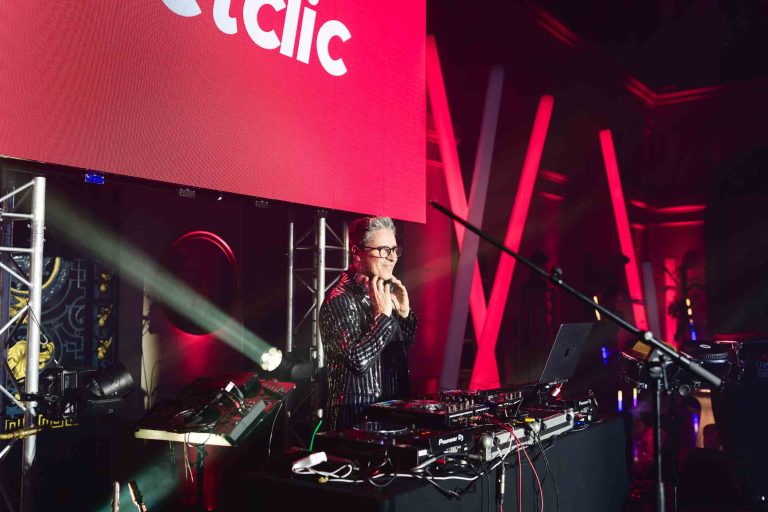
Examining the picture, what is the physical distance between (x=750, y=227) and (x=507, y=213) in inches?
204

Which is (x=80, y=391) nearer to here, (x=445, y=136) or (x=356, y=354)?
(x=356, y=354)

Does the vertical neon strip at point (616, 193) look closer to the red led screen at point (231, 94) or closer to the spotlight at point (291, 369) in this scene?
the red led screen at point (231, 94)

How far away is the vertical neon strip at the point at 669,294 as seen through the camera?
1304 centimetres

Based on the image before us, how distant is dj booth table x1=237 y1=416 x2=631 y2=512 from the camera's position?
1.55 m

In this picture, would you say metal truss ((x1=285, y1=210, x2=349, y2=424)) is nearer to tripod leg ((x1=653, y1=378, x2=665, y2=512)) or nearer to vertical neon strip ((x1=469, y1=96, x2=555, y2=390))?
vertical neon strip ((x1=469, y1=96, x2=555, y2=390))

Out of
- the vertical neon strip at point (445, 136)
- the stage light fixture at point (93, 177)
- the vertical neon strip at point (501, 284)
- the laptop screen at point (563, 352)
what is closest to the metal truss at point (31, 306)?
the stage light fixture at point (93, 177)

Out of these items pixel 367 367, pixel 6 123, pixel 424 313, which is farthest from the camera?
pixel 424 313

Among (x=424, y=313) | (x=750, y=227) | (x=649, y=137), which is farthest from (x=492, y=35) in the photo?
(x=649, y=137)

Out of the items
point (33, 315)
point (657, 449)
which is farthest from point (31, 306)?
point (657, 449)

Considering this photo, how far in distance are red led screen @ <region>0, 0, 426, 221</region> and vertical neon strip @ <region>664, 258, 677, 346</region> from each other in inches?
408

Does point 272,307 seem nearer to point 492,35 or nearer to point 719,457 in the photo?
point 492,35

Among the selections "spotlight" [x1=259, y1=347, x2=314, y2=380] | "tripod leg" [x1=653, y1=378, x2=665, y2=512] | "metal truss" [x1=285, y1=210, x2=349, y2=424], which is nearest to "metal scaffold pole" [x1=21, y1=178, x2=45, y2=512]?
"spotlight" [x1=259, y1=347, x2=314, y2=380]

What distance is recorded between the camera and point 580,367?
342 inches

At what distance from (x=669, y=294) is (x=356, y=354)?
1281 cm
